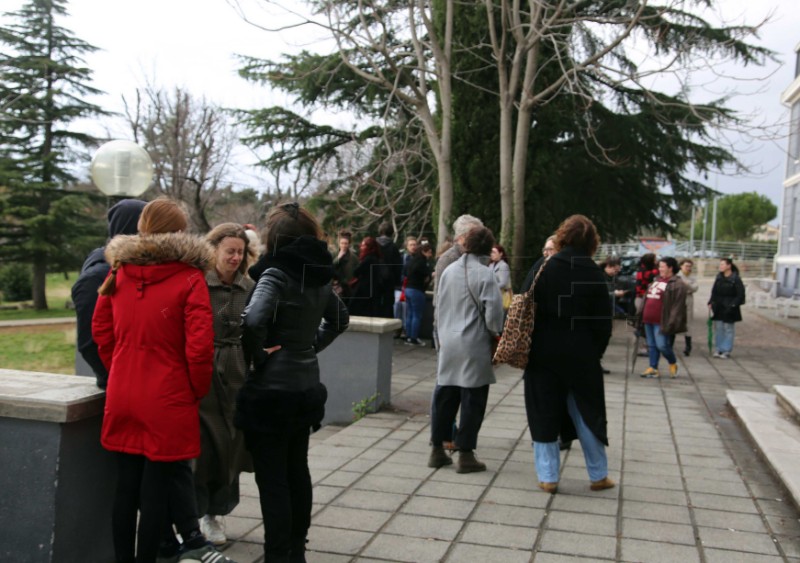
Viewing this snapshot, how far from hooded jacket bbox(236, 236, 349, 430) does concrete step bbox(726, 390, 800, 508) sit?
3.44 m

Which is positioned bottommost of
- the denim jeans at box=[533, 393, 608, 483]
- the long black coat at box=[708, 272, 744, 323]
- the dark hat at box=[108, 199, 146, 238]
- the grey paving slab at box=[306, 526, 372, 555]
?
the grey paving slab at box=[306, 526, 372, 555]

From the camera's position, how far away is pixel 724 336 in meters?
14.0

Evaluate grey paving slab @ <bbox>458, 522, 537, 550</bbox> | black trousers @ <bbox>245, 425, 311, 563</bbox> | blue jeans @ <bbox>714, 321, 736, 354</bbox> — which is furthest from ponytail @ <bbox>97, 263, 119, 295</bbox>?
blue jeans @ <bbox>714, 321, 736, 354</bbox>

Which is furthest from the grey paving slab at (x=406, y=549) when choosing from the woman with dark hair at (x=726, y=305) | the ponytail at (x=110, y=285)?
the woman with dark hair at (x=726, y=305)

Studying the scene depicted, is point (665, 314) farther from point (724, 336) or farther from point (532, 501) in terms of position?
point (532, 501)

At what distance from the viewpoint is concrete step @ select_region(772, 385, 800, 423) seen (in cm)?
776

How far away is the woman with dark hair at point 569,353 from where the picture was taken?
5.23 m

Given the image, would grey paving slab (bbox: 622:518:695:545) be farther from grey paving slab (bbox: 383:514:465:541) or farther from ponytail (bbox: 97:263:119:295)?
ponytail (bbox: 97:263:119:295)

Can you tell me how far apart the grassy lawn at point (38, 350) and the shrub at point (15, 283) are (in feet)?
50.6

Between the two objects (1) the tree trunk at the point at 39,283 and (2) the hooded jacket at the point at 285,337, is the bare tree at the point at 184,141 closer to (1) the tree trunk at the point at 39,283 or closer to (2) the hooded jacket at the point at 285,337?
(1) the tree trunk at the point at 39,283

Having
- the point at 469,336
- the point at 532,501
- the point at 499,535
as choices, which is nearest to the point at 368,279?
the point at 469,336

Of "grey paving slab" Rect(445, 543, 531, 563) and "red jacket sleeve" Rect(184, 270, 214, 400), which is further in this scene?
"grey paving slab" Rect(445, 543, 531, 563)

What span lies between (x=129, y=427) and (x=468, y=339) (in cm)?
286

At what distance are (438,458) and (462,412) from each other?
462 mm
